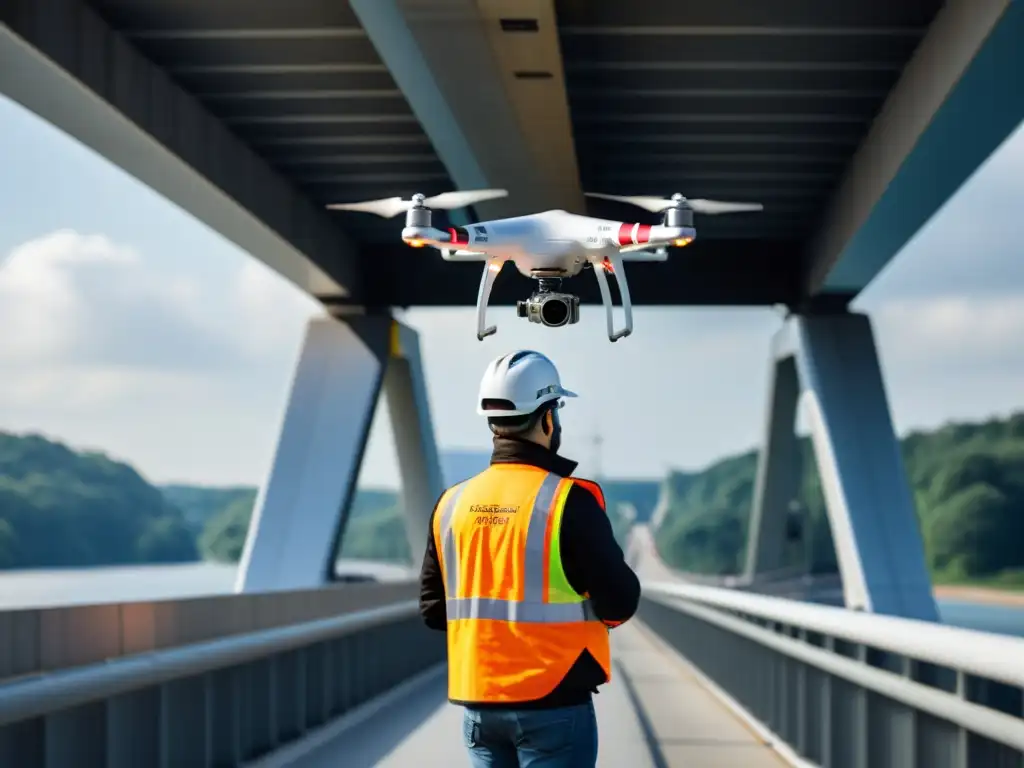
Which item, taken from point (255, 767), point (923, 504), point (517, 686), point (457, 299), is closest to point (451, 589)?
point (517, 686)

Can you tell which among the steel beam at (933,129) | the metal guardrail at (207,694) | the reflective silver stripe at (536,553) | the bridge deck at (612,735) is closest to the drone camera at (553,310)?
the metal guardrail at (207,694)

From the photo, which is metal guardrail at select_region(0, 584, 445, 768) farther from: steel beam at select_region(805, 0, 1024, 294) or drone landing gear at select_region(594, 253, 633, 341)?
steel beam at select_region(805, 0, 1024, 294)

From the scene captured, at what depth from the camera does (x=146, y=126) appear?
17281 millimetres

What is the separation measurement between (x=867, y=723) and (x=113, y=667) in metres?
3.90

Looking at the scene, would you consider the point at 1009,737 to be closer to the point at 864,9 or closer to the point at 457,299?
the point at 864,9

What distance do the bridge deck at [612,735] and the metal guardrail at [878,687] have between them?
41 cm

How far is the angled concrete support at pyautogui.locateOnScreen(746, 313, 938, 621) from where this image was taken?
28359 millimetres

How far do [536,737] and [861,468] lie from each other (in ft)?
84.1

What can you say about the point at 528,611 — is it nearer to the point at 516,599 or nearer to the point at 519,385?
the point at 516,599

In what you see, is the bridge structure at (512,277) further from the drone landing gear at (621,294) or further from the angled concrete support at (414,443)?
the angled concrete support at (414,443)

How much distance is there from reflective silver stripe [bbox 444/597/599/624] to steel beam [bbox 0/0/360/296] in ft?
32.9

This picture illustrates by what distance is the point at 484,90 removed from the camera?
1599 cm

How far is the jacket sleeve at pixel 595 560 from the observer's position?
182 inches

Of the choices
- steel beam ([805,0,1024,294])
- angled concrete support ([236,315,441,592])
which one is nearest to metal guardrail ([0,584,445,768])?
steel beam ([805,0,1024,294])
